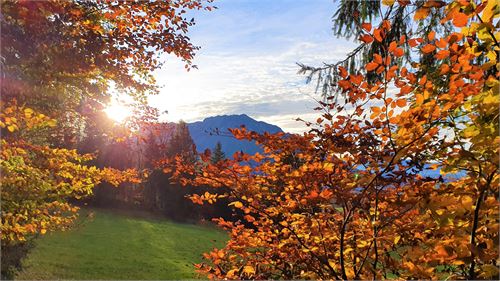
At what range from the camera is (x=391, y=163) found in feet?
9.09

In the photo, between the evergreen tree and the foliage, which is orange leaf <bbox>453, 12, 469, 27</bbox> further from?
the evergreen tree

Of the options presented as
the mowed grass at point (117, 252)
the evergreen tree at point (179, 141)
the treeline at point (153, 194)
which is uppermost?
the evergreen tree at point (179, 141)

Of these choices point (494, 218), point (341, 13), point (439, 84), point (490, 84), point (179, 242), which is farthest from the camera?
point (179, 242)

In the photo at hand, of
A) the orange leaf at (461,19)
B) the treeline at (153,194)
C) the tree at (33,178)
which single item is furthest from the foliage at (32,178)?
the treeline at (153,194)

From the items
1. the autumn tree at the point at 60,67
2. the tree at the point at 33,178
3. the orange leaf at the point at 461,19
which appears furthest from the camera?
the tree at the point at 33,178

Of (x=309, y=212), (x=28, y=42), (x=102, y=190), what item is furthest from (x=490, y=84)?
(x=102, y=190)

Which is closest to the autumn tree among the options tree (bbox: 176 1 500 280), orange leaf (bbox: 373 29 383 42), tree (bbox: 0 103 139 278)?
tree (bbox: 0 103 139 278)

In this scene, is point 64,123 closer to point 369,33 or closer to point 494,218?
point 369,33

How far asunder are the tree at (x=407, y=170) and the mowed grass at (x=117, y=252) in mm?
12581

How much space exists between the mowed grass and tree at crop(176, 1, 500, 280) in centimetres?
1258

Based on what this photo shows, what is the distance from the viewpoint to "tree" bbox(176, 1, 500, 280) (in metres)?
2.44

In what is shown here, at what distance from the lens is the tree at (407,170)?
2436 millimetres

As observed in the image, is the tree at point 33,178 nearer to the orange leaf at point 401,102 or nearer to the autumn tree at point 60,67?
the autumn tree at point 60,67

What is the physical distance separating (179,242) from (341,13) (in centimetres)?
2750
